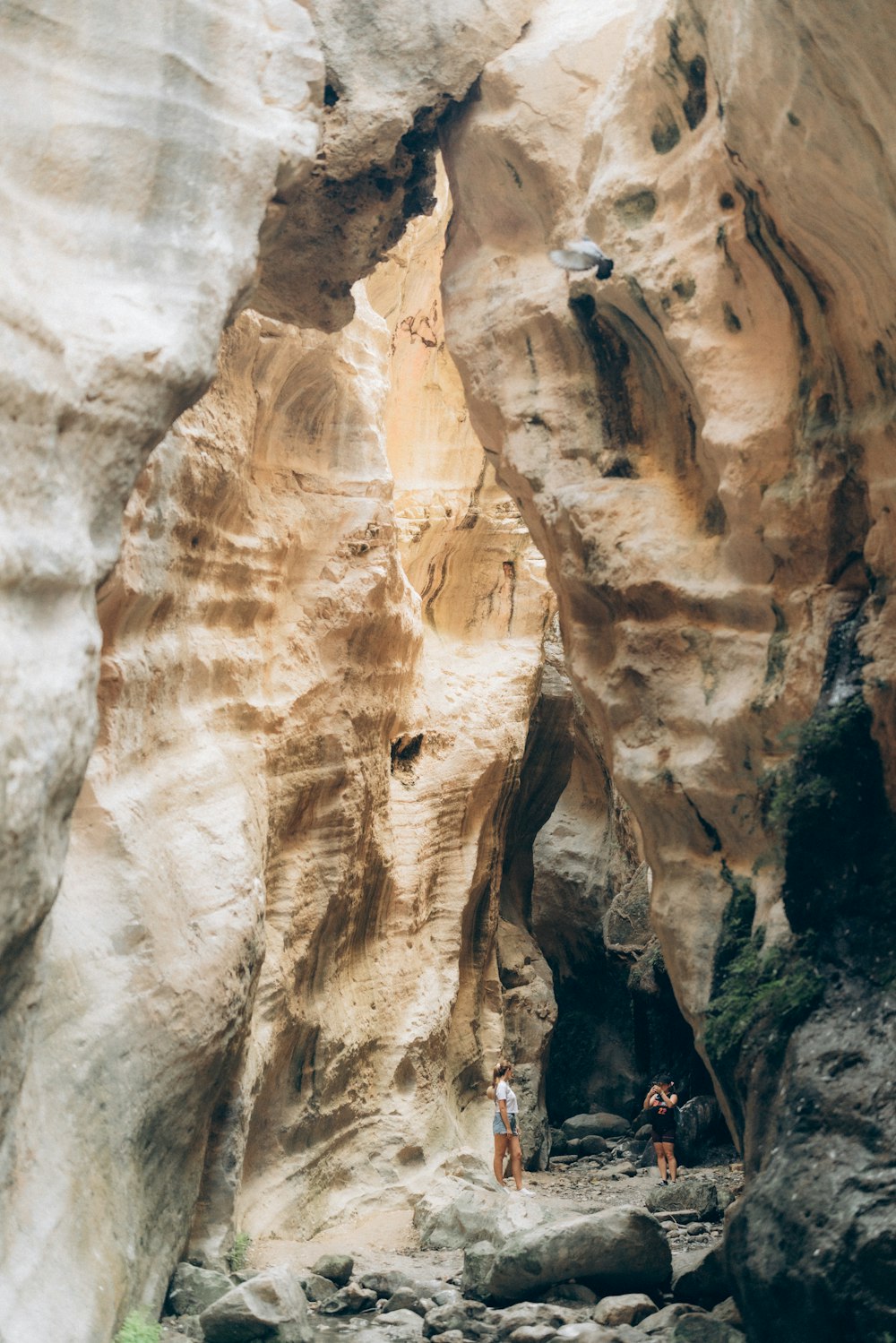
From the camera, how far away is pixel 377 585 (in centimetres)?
1044

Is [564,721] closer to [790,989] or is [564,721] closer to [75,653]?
[790,989]

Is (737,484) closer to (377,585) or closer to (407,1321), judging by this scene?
(377,585)

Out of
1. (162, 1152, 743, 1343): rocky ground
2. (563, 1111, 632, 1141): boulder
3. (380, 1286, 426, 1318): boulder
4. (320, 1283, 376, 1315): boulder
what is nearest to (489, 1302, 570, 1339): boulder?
(162, 1152, 743, 1343): rocky ground

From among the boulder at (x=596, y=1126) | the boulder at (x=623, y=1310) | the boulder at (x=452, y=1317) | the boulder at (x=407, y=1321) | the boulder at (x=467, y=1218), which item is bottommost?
the boulder at (x=596, y=1126)

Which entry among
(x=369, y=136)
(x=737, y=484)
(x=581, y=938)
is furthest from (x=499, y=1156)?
(x=581, y=938)

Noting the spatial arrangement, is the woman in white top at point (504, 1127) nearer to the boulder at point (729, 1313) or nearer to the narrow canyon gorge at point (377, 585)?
the narrow canyon gorge at point (377, 585)

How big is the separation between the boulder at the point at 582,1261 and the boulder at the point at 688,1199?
119 inches

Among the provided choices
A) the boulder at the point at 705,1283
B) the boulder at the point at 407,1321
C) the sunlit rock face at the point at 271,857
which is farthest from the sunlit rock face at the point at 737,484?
the sunlit rock face at the point at 271,857

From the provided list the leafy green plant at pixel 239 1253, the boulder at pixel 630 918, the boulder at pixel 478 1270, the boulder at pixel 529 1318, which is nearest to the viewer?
the boulder at pixel 529 1318

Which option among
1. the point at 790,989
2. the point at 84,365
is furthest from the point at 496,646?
the point at 84,365

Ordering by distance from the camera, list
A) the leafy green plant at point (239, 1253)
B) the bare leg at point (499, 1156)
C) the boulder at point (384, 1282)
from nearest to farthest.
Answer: the boulder at point (384, 1282) → the leafy green plant at point (239, 1253) → the bare leg at point (499, 1156)

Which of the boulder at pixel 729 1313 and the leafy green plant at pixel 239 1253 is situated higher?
the boulder at pixel 729 1313

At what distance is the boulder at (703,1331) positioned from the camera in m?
5.88

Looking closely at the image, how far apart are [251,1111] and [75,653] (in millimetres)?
4968
